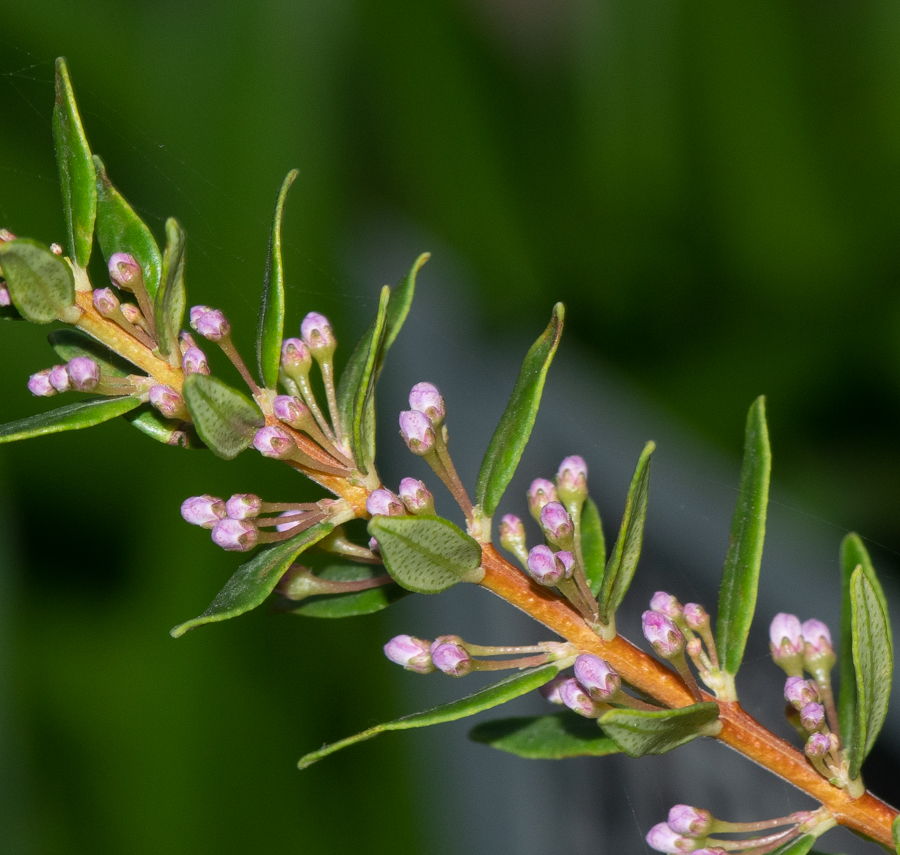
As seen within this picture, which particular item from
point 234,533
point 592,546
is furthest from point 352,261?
point 234,533

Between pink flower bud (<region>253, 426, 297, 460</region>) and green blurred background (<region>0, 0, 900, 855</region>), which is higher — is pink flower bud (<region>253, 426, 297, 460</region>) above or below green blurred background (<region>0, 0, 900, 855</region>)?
above

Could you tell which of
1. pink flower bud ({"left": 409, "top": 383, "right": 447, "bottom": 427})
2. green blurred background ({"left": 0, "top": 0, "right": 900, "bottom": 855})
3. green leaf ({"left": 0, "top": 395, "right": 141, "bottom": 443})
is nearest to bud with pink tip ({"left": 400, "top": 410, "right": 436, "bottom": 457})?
pink flower bud ({"left": 409, "top": 383, "right": 447, "bottom": 427})

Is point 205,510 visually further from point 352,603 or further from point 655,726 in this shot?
point 655,726

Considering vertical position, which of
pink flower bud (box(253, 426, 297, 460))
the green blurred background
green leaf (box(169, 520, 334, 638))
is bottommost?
the green blurred background

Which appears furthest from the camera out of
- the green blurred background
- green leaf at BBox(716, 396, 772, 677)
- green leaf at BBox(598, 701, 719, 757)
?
the green blurred background

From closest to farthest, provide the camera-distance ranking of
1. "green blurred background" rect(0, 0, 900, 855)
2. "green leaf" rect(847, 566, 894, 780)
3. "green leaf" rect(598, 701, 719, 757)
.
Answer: "green leaf" rect(598, 701, 719, 757) → "green leaf" rect(847, 566, 894, 780) → "green blurred background" rect(0, 0, 900, 855)

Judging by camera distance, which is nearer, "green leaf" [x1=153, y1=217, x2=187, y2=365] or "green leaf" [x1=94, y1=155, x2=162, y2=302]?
"green leaf" [x1=153, y1=217, x2=187, y2=365]

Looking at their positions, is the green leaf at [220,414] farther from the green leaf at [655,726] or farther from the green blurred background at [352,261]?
the green blurred background at [352,261]

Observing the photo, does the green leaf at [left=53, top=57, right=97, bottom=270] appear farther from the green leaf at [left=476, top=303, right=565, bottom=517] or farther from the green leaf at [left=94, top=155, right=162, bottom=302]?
the green leaf at [left=476, top=303, right=565, bottom=517]
